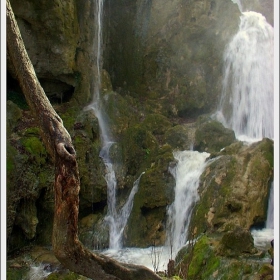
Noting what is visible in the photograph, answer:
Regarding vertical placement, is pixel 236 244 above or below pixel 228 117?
below

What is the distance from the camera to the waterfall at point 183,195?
5.73 metres

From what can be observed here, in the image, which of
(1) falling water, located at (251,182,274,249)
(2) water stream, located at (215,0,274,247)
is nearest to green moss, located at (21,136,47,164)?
(1) falling water, located at (251,182,274,249)

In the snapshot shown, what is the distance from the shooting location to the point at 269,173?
513cm

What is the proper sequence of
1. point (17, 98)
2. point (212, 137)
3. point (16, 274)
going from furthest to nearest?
point (17, 98) → point (212, 137) → point (16, 274)

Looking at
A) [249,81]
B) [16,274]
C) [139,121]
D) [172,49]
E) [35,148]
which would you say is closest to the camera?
[16,274]

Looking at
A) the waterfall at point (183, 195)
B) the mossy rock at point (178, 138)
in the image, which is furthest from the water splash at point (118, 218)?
the mossy rock at point (178, 138)

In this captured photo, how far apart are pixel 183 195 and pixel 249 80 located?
3875 millimetres

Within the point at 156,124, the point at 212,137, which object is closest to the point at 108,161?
the point at 156,124

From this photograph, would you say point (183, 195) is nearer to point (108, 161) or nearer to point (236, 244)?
point (108, 161)

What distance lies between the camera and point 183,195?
6.10m

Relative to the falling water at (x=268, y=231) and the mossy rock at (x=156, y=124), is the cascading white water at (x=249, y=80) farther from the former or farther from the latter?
the falling water at (x=268, y=231)

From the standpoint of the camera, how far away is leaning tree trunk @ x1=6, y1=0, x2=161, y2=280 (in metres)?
2.09

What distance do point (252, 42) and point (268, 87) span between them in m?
1.61

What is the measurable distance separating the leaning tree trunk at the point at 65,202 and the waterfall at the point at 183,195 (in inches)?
132
